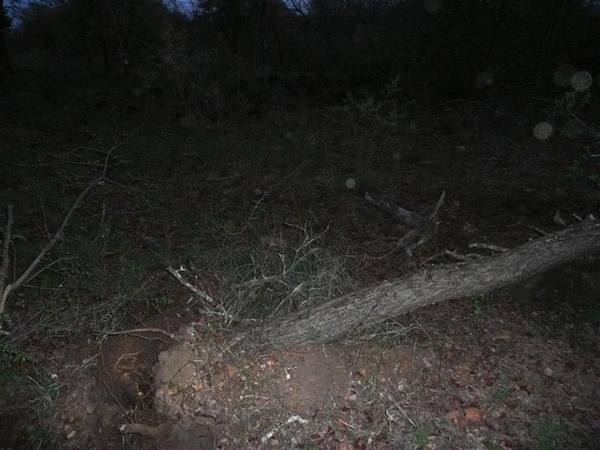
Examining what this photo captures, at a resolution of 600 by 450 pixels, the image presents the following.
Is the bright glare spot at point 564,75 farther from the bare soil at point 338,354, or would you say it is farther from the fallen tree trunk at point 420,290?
the fallen tree trunk at point 420,290

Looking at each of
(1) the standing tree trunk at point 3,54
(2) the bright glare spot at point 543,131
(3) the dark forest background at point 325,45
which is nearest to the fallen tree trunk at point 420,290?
(2) the bright glare spot at point 543,131

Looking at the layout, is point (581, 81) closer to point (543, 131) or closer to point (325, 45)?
point (543, 131)

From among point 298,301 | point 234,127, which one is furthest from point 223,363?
point 234,127

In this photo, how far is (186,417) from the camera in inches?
110

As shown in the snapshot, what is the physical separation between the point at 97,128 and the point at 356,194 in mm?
6617

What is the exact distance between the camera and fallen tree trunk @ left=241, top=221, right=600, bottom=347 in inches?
128

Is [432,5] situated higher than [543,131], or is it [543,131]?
[432,5]

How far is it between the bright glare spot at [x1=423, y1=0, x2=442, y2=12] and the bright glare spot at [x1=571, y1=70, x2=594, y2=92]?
14.0 ft

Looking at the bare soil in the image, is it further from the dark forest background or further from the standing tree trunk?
the standing tree trunk

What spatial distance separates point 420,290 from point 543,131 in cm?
662

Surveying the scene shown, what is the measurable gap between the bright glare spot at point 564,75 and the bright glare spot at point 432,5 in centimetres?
386

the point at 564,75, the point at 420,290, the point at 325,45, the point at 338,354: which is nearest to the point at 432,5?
the point at 564,75

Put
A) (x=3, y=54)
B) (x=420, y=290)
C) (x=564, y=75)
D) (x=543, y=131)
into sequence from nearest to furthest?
(x=420, y=290), (x=543, y=131), (x=564, y=75), (x=3, y=54)

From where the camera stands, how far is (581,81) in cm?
984
